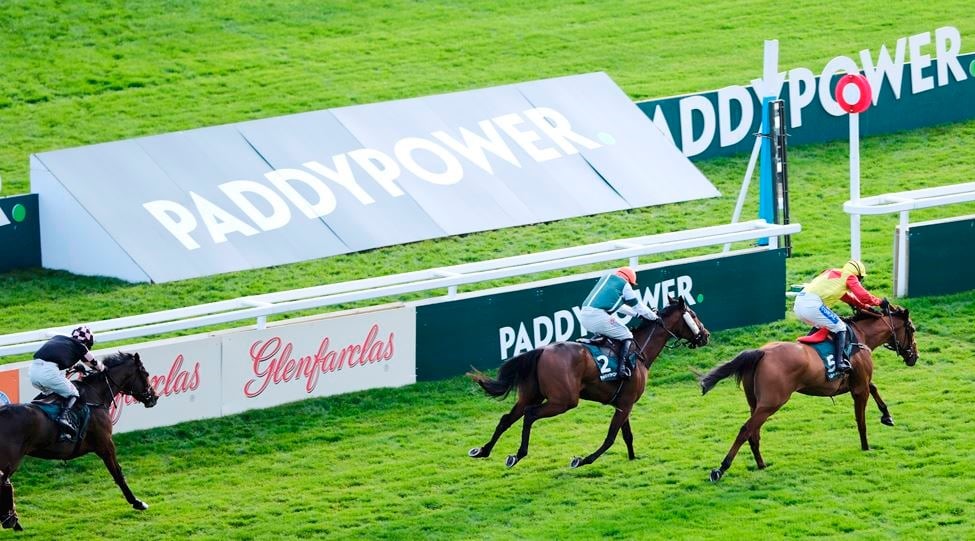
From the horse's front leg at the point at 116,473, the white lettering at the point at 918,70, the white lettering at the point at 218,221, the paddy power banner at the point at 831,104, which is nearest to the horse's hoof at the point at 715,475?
the horse's front leg at the point at 116,473

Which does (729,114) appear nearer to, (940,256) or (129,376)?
(940,256)

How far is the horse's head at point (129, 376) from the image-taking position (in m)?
13.7

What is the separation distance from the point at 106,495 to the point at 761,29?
18.9 m

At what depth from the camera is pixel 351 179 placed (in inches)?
834

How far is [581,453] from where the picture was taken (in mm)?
14781

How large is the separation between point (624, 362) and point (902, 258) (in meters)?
5.84

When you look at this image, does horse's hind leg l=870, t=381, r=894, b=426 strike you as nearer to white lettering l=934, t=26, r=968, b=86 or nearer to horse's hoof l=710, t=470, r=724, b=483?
horse's hoof l=710, t=470, r=724, b=483

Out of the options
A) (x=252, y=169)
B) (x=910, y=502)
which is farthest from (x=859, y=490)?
(x=252, y=169)

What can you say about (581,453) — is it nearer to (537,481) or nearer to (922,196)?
(537,481)

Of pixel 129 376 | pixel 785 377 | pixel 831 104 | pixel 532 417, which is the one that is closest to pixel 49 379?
pixel 129 376

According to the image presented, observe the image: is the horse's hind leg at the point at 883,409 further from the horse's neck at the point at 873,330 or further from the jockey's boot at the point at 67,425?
the jockey's boot at the point at 67,425

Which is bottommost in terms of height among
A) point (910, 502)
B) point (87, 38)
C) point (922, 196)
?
point (910, 502)

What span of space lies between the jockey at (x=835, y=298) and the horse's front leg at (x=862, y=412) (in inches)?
10.9

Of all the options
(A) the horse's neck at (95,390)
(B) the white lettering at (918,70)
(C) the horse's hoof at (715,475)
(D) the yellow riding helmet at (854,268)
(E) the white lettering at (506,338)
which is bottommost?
(C) the horse's hoof at (715,475)
